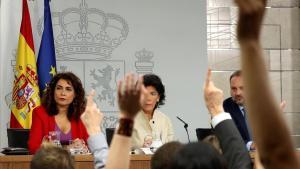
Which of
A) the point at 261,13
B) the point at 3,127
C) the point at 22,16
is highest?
the point at 22,16

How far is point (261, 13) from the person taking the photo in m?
0.95

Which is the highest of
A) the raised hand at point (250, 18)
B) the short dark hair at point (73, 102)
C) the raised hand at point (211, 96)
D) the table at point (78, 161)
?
the raised hand at point (250, 18)

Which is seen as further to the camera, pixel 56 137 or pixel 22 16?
pixel 22 16

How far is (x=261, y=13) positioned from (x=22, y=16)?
5.82 m

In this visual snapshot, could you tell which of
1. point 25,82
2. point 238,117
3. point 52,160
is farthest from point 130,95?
point 25,82

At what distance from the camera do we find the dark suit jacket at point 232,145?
1718mm

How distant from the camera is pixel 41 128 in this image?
4.93 m

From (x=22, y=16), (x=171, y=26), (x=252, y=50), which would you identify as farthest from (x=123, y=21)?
(x=252, y=50)

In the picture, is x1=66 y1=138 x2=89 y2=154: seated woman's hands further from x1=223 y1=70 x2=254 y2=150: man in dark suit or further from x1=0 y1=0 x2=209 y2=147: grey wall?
x1=0 y1=0 x2=209 y2=147: grey wall

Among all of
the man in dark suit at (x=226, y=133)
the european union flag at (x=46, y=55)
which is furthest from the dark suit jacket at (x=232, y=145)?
the european union flag at (x=46, y=55)

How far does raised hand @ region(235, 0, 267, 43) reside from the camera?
3.08ft

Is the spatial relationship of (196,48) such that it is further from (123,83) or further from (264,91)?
(264,91)

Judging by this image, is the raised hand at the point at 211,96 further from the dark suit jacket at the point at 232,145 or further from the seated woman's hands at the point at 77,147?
the seated woman's hands at the point at 77,147

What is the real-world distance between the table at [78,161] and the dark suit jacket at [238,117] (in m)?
0.98
